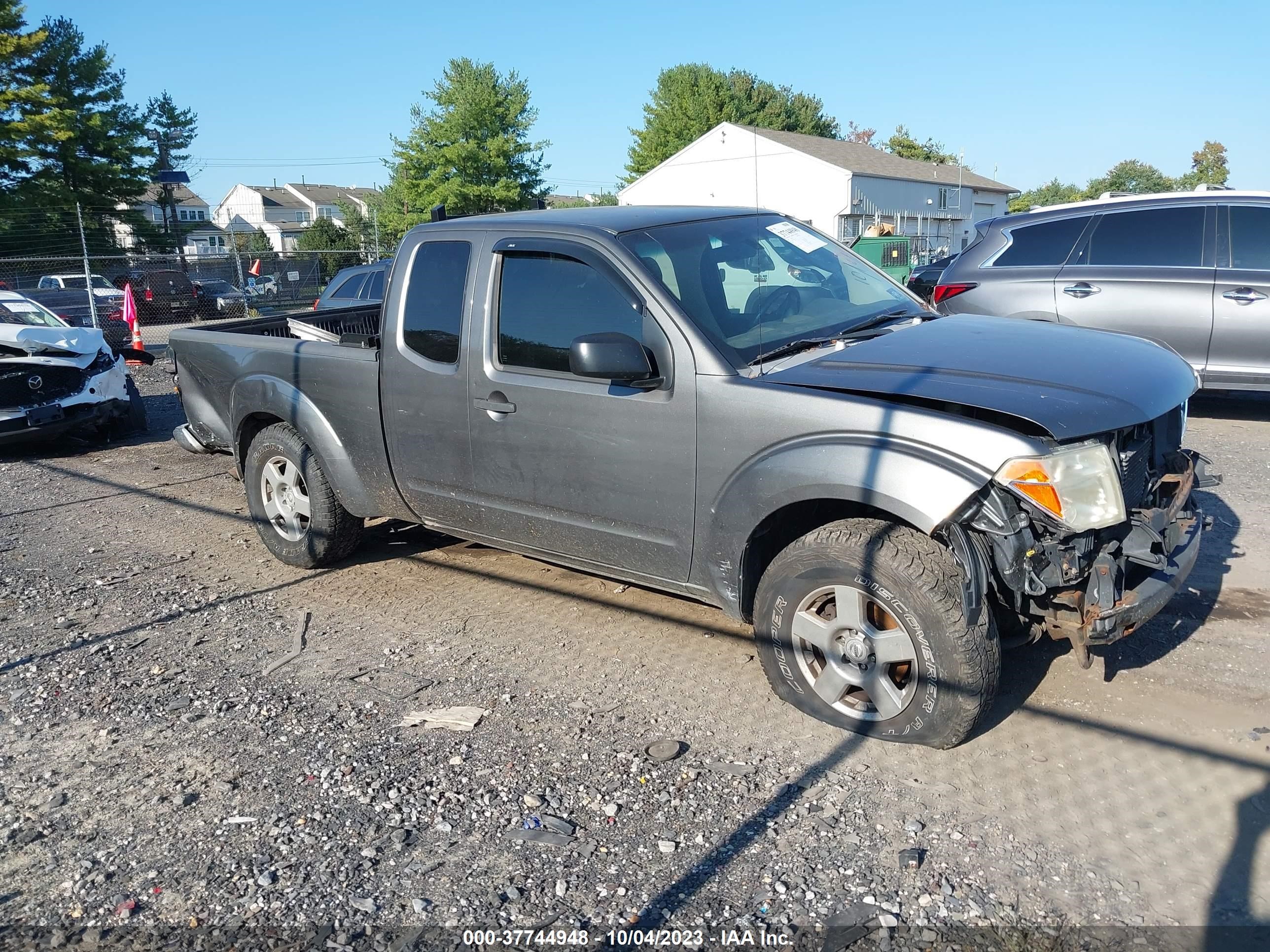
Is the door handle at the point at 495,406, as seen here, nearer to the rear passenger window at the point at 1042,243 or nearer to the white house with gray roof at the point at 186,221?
the rear passenger window at the point at 1042,243

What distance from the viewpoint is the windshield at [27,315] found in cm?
965

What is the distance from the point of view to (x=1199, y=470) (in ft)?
13.5

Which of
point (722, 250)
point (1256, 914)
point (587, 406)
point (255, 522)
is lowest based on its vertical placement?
point (1256, 914)

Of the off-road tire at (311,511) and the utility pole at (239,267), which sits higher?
the utility pole at (239,267)

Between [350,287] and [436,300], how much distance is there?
341 inches

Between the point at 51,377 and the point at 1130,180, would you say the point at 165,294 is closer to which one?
the point at 51,377

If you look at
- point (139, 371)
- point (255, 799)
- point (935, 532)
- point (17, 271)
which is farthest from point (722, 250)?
point (17, 271)

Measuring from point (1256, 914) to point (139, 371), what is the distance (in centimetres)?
1607

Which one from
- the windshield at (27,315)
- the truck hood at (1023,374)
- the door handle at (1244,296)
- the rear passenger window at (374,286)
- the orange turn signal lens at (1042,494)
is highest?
the rear passenger window at (374,286)

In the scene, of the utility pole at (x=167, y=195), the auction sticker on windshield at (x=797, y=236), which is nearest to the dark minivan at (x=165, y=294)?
the utility pole at (x=167, y=195)

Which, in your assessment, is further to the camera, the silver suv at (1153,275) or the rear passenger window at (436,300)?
the silver suv at (1153,275)

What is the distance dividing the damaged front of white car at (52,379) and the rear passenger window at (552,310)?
21.3 ft

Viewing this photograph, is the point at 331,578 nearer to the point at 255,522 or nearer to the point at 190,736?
the point at 255,522

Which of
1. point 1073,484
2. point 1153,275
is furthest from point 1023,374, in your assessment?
point 1153,275
